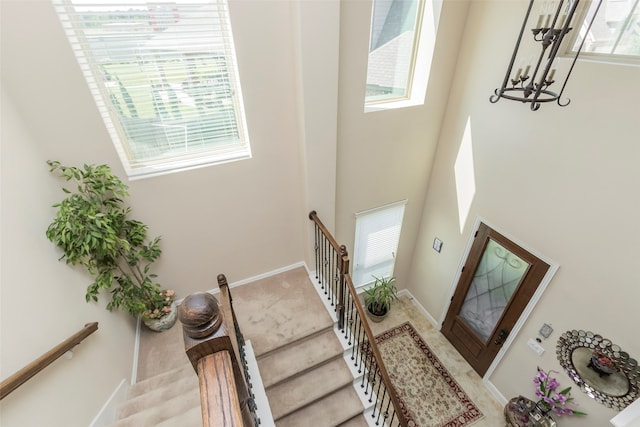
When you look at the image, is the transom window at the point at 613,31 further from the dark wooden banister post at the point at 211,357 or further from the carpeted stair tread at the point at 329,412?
the carpeted stair tread at the point at 329,412

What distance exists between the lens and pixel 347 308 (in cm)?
339

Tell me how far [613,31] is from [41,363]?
15.6 ft

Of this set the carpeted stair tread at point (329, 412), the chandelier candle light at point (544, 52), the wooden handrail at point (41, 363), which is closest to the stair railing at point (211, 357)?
the wooden handrail at point (41, 363)

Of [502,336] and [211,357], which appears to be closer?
[211,357]

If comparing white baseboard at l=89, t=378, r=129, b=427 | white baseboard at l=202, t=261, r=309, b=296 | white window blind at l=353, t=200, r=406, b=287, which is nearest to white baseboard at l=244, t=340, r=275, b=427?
white baseboard at l=202, t=261, r=309, b=296

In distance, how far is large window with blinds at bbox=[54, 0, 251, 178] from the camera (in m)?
2.29

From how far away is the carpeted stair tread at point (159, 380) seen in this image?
112 inches

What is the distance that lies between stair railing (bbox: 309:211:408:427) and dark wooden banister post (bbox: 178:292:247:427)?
1.65 meters

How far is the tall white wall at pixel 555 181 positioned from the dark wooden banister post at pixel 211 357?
126 inches

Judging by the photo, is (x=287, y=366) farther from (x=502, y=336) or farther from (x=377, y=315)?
(x=502, y=336)

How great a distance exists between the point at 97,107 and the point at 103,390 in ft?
7.65

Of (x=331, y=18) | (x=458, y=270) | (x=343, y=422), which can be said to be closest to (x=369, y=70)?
(x=331, y=18)

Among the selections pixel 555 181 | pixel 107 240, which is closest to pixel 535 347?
pixel 555 181

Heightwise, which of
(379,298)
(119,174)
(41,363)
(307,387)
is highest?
(119,174)
